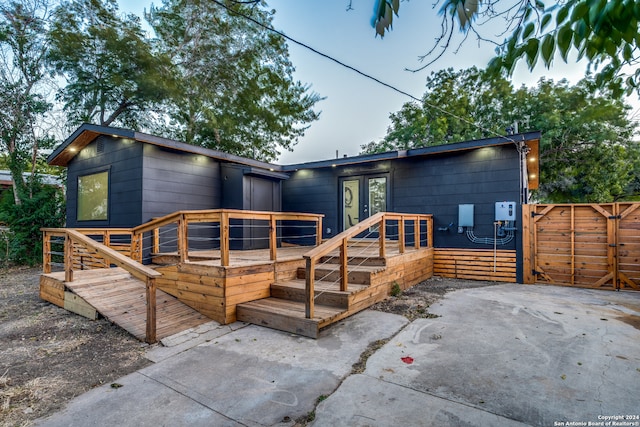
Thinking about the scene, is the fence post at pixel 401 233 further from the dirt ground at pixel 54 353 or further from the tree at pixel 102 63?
the tree at pixel 102 63

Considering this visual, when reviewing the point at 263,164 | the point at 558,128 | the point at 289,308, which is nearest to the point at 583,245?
the point at 289,308

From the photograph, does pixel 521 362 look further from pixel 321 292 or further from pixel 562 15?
pixel 562 15

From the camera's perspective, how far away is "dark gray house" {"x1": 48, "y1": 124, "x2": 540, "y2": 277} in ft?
21.0

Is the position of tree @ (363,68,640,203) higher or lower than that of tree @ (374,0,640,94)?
higher

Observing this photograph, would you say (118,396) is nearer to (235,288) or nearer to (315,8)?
(235,288)

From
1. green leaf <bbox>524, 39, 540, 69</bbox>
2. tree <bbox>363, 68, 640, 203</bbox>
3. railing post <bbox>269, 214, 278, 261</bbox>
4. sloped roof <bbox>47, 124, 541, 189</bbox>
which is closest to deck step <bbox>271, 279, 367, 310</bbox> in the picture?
railing post <bbox>269, 214, 278, 261</bbox>

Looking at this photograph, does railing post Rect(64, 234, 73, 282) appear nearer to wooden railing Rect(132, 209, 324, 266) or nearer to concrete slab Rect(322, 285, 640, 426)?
wooden railing Rect(132, 209, 324, 266)

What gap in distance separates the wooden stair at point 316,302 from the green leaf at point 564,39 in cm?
304

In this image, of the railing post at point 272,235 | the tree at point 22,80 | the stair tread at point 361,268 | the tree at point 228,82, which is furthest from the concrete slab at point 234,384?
the tree at point 228,82

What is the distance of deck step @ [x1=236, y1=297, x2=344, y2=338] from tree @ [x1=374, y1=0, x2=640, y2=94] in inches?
114

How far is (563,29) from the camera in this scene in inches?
40.2

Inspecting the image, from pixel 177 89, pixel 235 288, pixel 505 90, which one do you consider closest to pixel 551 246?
pixel 235 288

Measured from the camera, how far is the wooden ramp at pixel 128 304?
363cm

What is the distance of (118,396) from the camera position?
230cm
